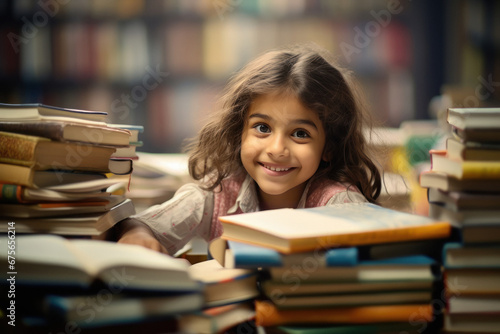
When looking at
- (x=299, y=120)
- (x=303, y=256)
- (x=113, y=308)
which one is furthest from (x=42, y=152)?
(x=299, y=120)

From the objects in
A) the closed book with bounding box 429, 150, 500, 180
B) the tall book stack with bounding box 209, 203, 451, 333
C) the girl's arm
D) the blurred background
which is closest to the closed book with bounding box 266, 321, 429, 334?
the tall book stack with bounding box 209, 203, 451, 333

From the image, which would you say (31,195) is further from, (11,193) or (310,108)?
(310,108)

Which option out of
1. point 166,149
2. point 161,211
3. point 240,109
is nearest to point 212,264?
point 161,211

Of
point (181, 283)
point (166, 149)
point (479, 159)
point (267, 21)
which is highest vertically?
point (267, 21)

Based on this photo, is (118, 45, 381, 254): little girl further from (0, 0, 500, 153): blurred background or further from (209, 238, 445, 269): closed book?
(0, 0, 500, 153): blurred background

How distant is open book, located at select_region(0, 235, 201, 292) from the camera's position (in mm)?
596

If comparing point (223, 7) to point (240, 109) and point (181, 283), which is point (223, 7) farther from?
point (181, 283)

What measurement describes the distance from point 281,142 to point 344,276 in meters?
0.51

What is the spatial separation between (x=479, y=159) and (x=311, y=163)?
512mm

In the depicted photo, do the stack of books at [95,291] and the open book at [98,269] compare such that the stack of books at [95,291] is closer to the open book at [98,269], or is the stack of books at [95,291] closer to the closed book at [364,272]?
the open book at [98,269]

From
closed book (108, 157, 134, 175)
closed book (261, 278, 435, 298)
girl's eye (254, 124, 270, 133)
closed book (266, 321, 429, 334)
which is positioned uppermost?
girl's eye (254, 124, 270, 133)

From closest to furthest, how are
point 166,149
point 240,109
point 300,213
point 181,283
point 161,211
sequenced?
point 181,283 < point 300,213 < point 161,211 < point 240,109 < point 166,149

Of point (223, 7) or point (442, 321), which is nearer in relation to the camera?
point (442, 321)

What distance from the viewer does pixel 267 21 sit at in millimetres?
3527
